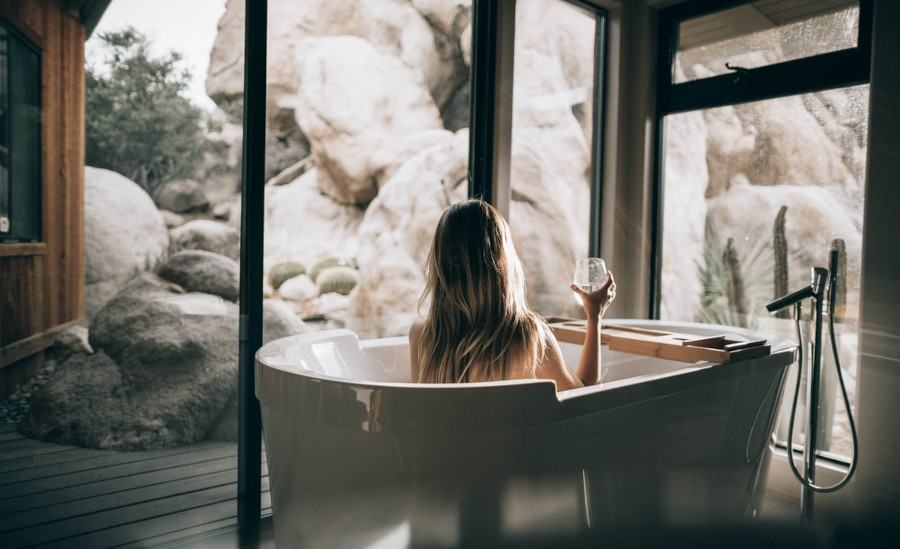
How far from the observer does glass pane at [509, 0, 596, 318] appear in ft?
9.71

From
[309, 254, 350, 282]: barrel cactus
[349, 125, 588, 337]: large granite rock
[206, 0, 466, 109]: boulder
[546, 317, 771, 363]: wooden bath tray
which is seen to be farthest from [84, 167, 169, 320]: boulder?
[546, 317, 771, 363]: wooden bath tray

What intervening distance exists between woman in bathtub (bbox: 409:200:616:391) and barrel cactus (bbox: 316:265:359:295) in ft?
3.49

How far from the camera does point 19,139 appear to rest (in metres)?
1.59

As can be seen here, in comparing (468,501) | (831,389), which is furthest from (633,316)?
(468,501)

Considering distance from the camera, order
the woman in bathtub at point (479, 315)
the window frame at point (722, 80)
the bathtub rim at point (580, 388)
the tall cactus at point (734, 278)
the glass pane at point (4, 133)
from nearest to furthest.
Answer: the bathtub rim at point (580, 388) < the woman in bathtub at point (479, 315) < the glass pane at point (4, 133) < the window frame at point (722, 80) < the tall cactus at point (734, 278)

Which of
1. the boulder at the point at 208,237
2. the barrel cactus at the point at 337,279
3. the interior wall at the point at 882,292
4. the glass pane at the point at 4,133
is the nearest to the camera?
the glass pane at the point at 4,133

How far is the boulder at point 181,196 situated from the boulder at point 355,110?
585mm

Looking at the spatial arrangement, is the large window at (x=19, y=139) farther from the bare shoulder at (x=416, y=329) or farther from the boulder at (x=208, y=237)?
the bare shoulder at (x=416, y=329)

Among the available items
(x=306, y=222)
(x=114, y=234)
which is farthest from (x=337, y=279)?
(x=114, y=234)

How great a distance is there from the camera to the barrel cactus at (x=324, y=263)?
2.43m

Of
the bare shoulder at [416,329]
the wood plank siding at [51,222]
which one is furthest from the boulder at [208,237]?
the bare shoulder at [416,329]

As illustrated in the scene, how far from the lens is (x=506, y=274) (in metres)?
1.47

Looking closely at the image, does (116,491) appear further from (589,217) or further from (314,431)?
(589,217)

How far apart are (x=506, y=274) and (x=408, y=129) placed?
1701 millimetres
